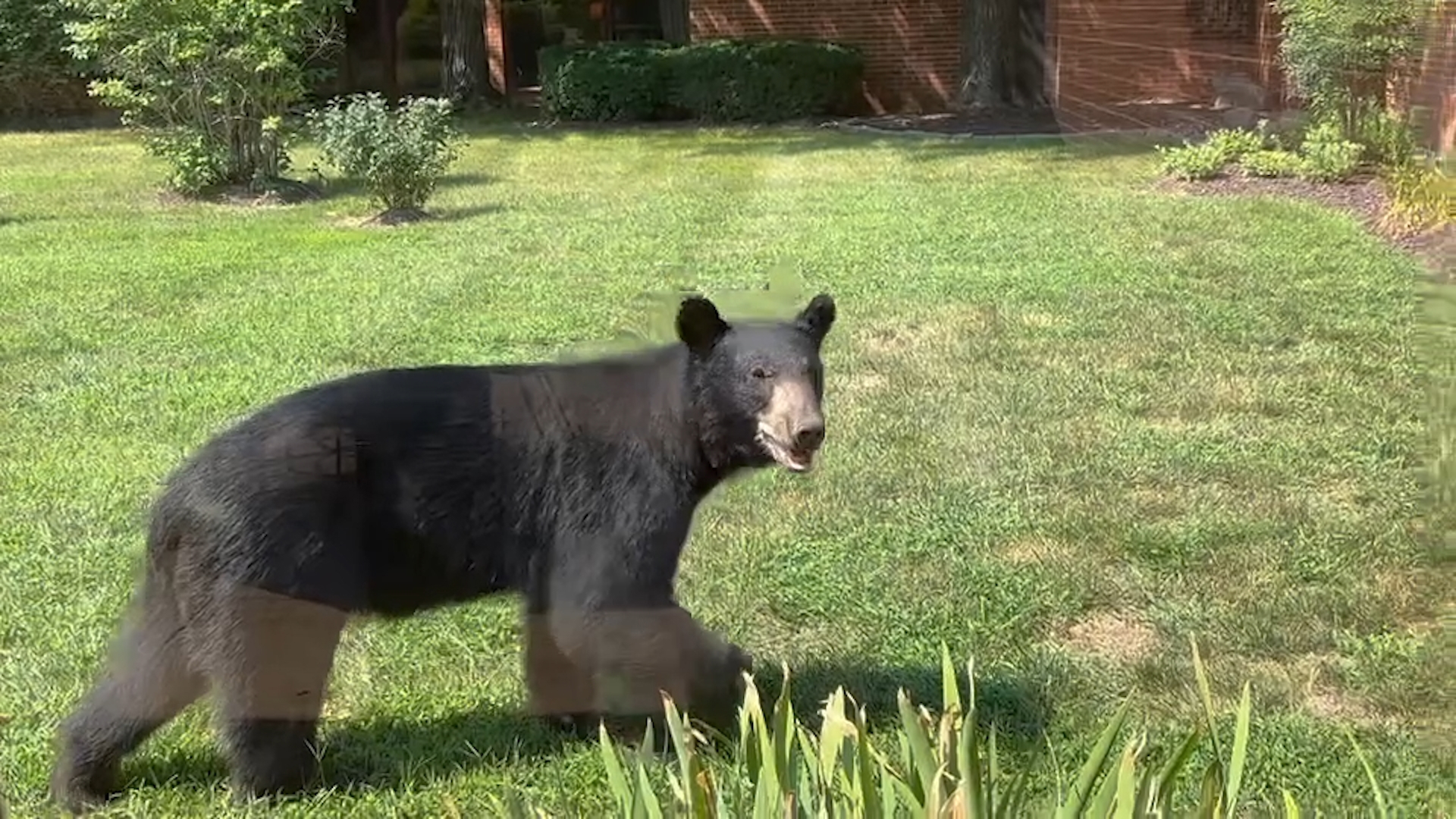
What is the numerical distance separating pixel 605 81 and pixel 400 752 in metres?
1.40

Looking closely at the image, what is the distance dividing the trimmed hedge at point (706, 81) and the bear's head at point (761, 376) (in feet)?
2.35

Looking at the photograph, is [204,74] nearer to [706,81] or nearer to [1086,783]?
[706,81]

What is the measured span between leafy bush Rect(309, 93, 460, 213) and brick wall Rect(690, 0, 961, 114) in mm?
437

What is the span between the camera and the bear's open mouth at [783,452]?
160 cm

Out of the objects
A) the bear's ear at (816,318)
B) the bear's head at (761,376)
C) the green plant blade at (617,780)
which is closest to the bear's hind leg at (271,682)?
the green plant blade at (617,780)

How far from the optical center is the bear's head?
1581 millimetres

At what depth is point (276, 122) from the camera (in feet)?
8.63

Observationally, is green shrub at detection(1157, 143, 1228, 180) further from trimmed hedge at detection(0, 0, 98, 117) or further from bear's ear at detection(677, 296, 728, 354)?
trimmed hedge at detection(0, 0, 98, 117)

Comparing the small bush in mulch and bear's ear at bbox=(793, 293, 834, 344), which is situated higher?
the small bush in mulch

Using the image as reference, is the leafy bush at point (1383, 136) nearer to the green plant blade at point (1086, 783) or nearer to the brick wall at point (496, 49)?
the green plant blade at point (1086, 783)

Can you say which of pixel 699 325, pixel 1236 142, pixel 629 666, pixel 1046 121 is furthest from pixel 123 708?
pixel 1236 142

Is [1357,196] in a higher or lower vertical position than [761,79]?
lower

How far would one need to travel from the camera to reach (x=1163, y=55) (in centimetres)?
161

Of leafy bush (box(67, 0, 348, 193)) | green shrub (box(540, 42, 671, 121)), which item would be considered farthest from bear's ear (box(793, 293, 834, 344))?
leafy bush (box(67, 0, 348, 193))
